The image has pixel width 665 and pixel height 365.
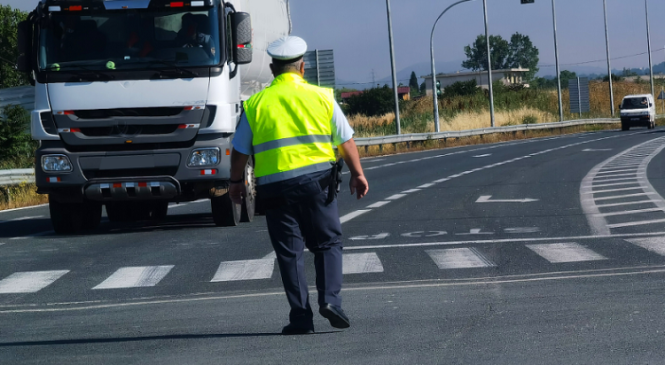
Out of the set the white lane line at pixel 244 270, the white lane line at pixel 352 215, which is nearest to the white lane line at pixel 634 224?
the white lane line at pixel 352 215

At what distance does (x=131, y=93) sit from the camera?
11.9m

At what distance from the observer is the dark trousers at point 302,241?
6.02 meters

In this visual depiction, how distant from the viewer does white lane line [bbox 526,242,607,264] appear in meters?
9.20

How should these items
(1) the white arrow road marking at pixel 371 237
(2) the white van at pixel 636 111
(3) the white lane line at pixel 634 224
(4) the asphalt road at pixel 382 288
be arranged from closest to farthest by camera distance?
1. (4) the asphalt road at pixel 382 288
2. (1) the white arrow road marking at pixel 371 237
3. (3) the white lane line at pixel 634 224
4. (2) the white van at pixel 636 111

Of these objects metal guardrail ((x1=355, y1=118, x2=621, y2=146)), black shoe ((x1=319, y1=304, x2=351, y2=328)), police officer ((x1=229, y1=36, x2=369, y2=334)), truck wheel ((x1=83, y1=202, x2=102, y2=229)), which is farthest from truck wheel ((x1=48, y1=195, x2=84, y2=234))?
metal guardrail ((x1=355, y1=118, x2=621, y2=146))

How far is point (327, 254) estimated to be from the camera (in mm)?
6078

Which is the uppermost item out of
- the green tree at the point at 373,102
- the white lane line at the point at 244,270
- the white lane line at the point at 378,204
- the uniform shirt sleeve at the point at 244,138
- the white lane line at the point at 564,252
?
the green tree at the point at 373,102

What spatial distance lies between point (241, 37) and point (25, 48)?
8.46ft

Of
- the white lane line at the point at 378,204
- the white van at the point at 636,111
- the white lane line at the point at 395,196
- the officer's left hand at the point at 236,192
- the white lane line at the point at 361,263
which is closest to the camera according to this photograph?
the officer's left hand at the point at 236,192

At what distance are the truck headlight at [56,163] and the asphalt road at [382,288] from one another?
93cm

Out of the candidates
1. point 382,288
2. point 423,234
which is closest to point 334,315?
point 382,288

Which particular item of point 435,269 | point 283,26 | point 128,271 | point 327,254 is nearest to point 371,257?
point 435,269

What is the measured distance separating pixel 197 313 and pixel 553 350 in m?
2.72

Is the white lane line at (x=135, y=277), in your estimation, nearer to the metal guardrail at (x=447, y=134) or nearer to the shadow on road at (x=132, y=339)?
the shadow on road at (x=132, y=339)
